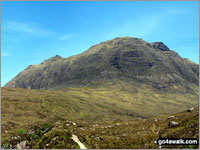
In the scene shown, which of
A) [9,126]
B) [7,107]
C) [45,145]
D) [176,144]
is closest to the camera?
[176,144]

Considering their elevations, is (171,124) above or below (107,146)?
above

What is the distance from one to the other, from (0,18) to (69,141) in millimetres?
16343

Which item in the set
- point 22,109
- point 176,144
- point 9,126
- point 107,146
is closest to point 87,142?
point 107,146

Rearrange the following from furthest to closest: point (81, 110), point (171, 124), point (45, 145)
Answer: point (81, 110), point (171, 124), point (45, 145)

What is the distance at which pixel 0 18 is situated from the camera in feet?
70.7

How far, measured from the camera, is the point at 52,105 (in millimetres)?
180500

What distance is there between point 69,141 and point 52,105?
164 metres

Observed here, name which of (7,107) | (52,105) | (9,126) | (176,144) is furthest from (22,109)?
(176,144)

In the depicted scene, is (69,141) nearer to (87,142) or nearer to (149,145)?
(87,142)

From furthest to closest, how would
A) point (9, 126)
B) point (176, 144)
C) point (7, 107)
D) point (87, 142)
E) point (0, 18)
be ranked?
point (7, 107) < point (9, 126) < point (87, 142) < point (0, 18) < point (176, 144)

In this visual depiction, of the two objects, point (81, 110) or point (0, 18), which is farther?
point (81, 110)

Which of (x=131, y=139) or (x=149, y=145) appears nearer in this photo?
(x=149, y=145)

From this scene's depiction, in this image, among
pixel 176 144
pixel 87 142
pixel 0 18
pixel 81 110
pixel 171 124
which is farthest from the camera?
pixel 81 110

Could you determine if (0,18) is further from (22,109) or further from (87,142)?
(22,109)
